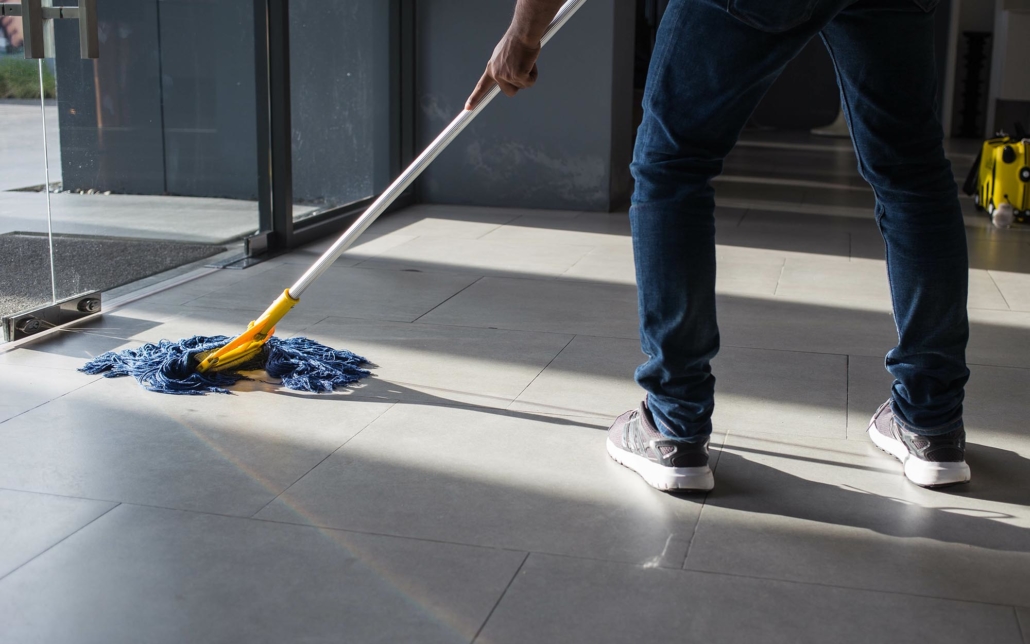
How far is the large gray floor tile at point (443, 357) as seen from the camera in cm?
199

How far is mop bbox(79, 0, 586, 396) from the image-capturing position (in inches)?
77.0

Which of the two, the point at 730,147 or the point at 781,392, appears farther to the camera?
the point at 781,392

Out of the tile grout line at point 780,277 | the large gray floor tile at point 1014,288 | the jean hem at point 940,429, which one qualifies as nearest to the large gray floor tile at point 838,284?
the tile grout line at point 780,277

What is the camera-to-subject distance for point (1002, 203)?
431 centimetres

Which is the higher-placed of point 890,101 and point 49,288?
point 890,101

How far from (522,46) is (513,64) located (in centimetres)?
3

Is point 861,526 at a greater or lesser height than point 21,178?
lesser

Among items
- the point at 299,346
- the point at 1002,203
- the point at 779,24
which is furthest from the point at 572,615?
the point at 1002,203

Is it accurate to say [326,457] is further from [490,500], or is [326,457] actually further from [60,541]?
[60,541]

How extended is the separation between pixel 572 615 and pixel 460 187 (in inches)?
153

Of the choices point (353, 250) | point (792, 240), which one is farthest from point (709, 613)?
point (792, 240)

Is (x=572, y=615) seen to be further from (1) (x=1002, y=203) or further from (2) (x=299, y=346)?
(1) (x=1002, y=203)

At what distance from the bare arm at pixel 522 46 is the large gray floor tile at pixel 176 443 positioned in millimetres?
642

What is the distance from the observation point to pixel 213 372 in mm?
2025
